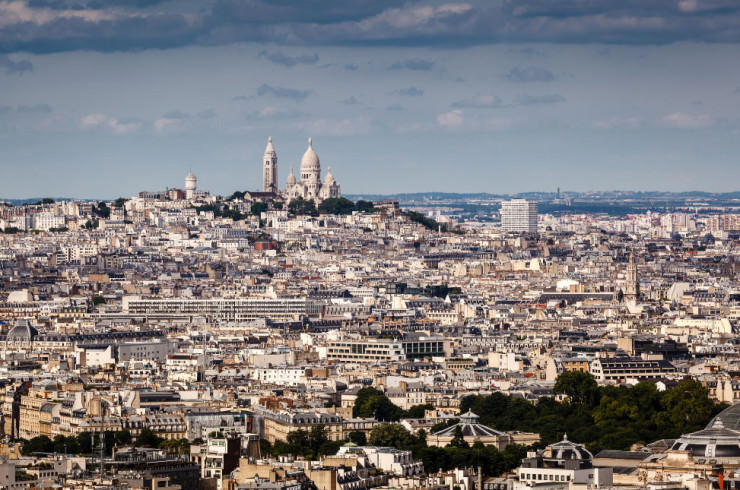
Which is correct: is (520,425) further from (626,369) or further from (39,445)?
(626,369)

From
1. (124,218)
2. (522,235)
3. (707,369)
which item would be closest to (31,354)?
(707,369)

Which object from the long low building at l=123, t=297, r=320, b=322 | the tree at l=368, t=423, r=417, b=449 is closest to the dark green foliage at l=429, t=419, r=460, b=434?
the tree at l=368, t=423, r=417, b=449

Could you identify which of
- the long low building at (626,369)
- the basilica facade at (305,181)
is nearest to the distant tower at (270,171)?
the basilica facade at (305,181)

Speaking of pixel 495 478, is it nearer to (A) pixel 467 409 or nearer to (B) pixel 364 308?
(A) pixel 467 409

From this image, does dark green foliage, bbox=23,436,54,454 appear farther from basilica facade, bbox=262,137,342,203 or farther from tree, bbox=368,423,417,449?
basilica facade, bbox=262,137,342,203

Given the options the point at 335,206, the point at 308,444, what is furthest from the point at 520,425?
the point at 335,206

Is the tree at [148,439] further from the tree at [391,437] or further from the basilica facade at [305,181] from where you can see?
the basilica facade at [305,181]
